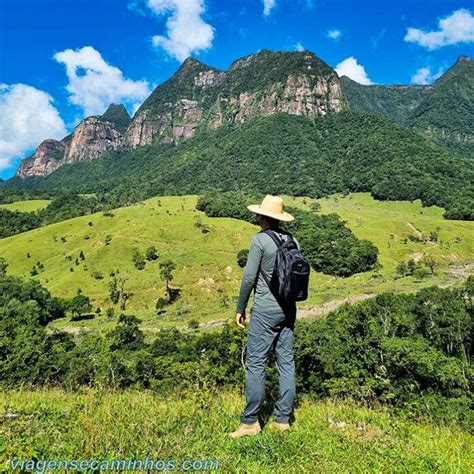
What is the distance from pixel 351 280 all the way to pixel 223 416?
9379 centimetres

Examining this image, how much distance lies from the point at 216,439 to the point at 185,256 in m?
95.7

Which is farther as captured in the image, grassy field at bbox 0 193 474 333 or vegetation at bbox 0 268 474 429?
grassy field at bbox 0 193 474 333

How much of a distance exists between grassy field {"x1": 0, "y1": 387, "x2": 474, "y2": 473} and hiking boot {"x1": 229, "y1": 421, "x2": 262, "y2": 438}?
0.13 metres

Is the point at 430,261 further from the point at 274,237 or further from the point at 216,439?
the point at 216,439

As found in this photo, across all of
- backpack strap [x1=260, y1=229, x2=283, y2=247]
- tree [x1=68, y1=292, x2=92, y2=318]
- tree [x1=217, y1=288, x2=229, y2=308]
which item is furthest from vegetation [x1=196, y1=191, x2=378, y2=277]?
backpack strap [x1=260, y1=229, x2=283, y2=247]

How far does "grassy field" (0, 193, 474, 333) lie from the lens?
3221 inches

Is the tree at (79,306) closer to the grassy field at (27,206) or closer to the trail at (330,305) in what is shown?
the trail at (330,305)

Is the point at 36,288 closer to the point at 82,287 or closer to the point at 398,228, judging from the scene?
the point at 82,287

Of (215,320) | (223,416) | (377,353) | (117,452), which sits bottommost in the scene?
(215,320)

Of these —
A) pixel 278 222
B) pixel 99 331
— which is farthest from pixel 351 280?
pixel 278 222

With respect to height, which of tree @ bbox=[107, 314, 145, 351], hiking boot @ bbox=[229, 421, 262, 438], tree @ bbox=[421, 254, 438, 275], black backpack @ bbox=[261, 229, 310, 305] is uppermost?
black backpack @ bbox=[261, 229, 310, 305]

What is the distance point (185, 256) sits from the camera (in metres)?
99.4

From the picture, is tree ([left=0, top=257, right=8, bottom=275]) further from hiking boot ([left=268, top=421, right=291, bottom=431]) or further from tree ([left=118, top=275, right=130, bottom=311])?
hiking boot ([left=268, top=421, right=291, bottom=431])

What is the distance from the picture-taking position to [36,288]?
83.4 meters
